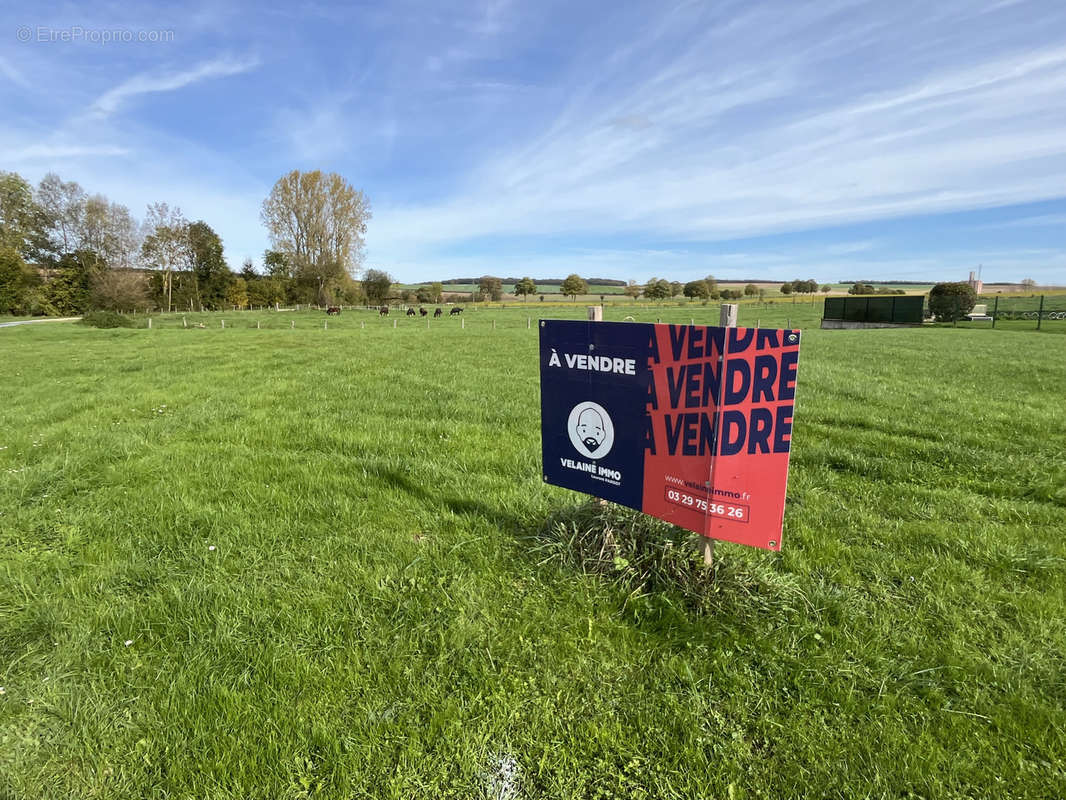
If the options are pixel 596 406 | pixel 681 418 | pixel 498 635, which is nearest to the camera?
pixel 498 635

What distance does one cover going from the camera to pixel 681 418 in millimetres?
2736

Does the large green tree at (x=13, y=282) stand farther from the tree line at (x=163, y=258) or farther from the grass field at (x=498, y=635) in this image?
the grass field at (x=498, y=635)

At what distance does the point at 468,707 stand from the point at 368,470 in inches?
123

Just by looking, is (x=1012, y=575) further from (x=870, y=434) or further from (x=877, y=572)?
(x=870, y=434)

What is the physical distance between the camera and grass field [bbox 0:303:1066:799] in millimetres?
1892

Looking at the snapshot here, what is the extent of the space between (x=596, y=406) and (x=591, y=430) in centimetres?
17

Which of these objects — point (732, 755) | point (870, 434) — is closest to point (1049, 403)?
point (870, 434)

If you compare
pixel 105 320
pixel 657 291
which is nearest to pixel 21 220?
pixel 105 320

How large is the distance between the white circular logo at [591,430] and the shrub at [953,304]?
140 ft

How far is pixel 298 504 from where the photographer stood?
4051 mm

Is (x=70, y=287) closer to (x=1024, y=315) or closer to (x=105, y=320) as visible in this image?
(x=105, y=320)

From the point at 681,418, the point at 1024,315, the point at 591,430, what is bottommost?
the point at 591,430

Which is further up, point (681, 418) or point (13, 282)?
point (13, 282)

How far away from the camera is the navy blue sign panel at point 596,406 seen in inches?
115
